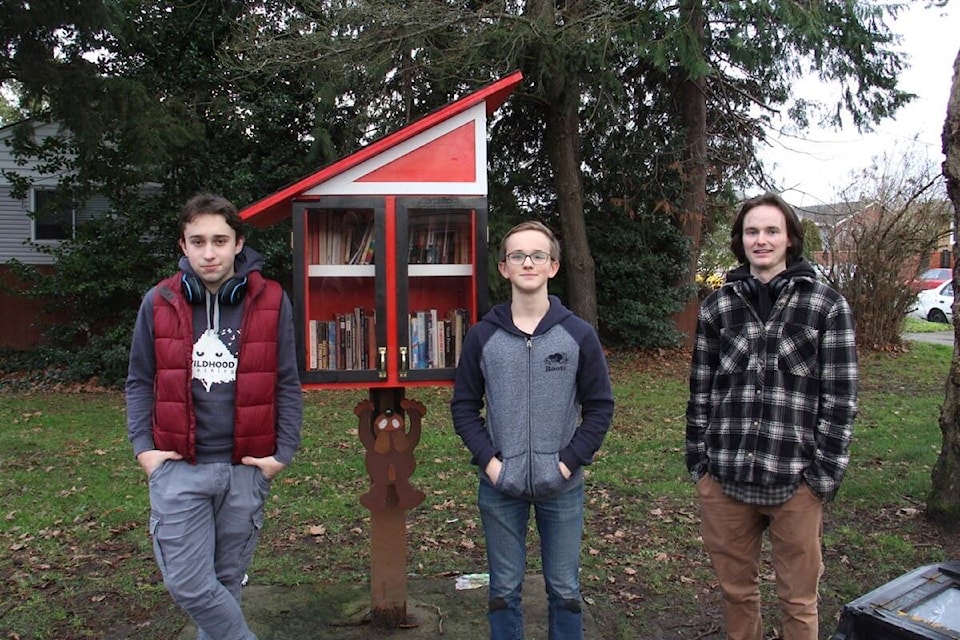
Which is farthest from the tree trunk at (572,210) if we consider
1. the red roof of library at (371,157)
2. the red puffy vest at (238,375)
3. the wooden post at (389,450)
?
the red puffy vest at (238,375)

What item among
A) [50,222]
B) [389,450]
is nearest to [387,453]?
[389,450]

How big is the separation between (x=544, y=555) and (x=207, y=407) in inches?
53.0

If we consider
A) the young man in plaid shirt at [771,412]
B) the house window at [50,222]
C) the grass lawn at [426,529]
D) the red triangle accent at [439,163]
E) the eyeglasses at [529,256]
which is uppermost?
the house window at [50,222]

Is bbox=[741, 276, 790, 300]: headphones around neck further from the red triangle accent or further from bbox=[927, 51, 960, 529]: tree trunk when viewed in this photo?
bbox=[927, 51, 960, 529]: tree trunk

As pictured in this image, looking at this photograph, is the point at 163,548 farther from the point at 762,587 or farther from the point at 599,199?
the point at 599,199

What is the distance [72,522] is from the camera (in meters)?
5.20

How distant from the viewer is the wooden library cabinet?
3.13 metres

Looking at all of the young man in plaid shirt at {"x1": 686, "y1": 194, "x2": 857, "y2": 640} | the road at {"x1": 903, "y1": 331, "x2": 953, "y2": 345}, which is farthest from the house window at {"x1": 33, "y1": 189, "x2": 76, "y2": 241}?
the road at {"x1": 903, "y1": 331, "x2": 953, "y2": 345}

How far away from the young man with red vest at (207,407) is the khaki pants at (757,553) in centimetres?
162

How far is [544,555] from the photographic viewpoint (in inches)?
112

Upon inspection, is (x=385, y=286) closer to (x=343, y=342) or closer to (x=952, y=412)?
(x=343, y=342)

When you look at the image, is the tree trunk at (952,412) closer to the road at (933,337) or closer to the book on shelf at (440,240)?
the book on shelf at (440,240)

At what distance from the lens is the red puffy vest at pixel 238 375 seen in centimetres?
265

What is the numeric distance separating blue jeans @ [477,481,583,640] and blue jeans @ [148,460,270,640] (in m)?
0.87
